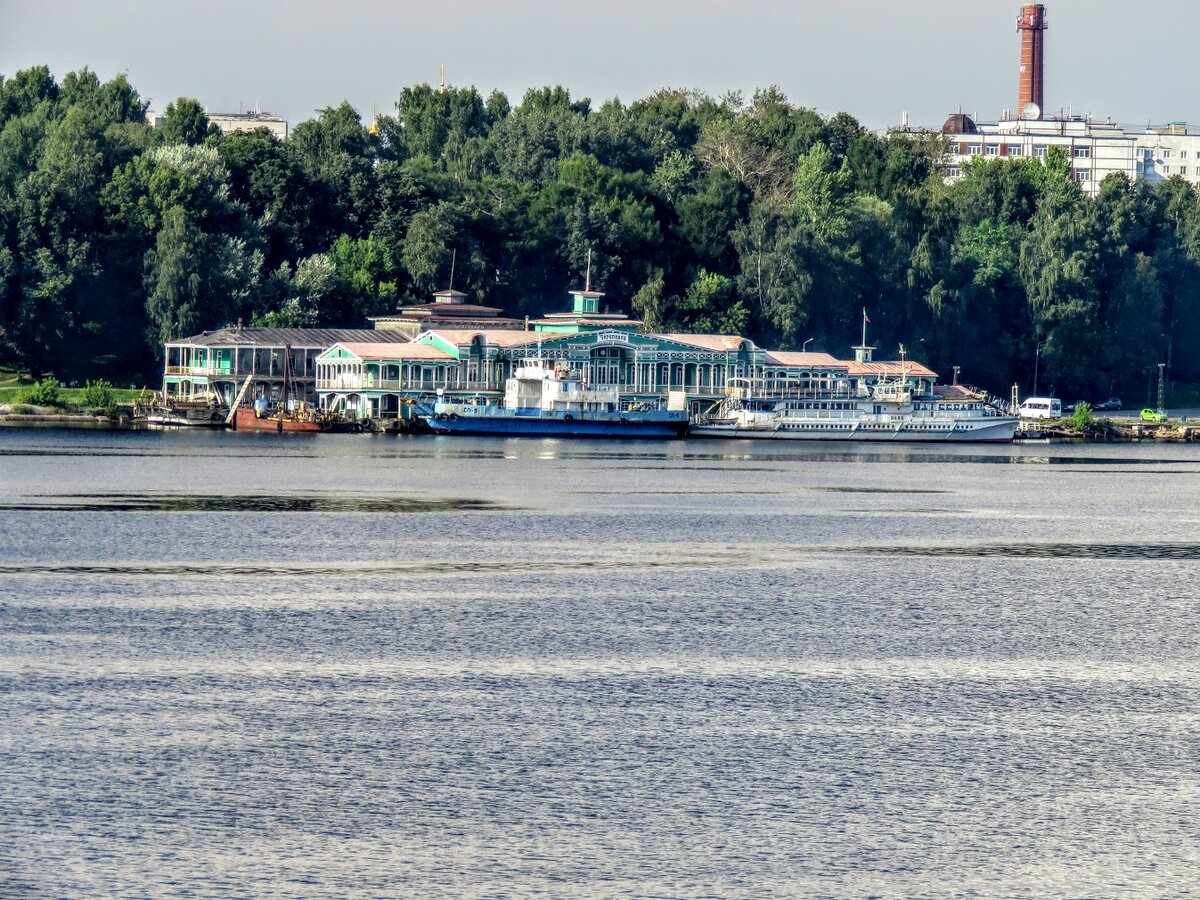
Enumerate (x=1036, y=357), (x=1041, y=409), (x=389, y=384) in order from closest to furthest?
(x=389, y=384) < (x=1041, y=409) < (x=1036, y=357)

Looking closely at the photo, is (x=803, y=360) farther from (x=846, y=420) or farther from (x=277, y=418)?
(x=277, y=418)

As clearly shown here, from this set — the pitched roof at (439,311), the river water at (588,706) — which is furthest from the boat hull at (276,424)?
the river water at (588,706)

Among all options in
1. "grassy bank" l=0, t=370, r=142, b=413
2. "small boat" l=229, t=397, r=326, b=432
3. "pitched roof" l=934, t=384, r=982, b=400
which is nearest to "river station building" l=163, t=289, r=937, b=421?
"small boat" l=229, t=397, r=326, b=432

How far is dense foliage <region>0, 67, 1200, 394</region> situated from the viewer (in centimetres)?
12094

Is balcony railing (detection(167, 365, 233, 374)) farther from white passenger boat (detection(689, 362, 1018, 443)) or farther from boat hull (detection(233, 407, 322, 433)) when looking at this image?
white passenger boat (detection(689, 362, 1018, 443))

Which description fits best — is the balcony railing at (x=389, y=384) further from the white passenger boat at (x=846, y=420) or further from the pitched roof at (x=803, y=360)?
the pitched roof at (x=803, y=360)

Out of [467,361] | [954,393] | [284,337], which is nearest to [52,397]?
[284,337]

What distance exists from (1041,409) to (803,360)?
20617 mm

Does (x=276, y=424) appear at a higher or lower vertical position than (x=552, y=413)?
lower

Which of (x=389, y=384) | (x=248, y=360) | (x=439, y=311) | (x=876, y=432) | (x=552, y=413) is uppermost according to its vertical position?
(x=439, y=311)

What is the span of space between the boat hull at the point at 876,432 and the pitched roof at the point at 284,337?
21446 millimetres

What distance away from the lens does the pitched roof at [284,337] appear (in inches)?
4665

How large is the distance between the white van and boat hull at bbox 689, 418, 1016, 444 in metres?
10.7

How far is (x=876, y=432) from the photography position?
127062 mm
